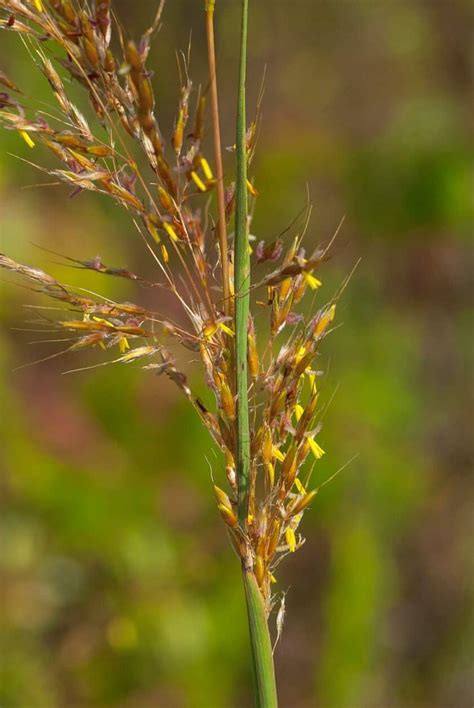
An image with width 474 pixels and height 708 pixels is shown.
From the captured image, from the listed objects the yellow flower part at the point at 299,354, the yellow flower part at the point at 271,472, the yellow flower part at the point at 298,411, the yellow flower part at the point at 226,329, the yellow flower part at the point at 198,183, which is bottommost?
the yellow flower part at the point at 271,472

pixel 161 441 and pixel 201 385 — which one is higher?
pixel 201 385

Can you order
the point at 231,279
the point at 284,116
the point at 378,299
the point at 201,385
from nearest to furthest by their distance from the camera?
the point at 231,279 < the point at 201,385 < the point at 378,299 < the point at 284,116

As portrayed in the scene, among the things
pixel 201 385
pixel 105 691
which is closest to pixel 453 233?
pixel 201 385

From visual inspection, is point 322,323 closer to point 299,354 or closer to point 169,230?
point 299,354

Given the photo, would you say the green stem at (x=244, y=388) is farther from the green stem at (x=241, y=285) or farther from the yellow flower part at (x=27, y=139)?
the yellow flower part at (x=27, y=139)

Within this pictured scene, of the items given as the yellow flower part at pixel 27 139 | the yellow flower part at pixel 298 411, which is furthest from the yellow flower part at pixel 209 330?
the yellow flower part at pixel 27 139

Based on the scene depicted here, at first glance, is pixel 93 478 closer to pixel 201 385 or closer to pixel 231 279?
pixel 201 385

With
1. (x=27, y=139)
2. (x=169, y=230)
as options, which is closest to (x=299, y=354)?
(x=169, y=230)

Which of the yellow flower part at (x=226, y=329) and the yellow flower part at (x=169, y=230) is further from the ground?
the yellow flower part at (x=169, y=230)
